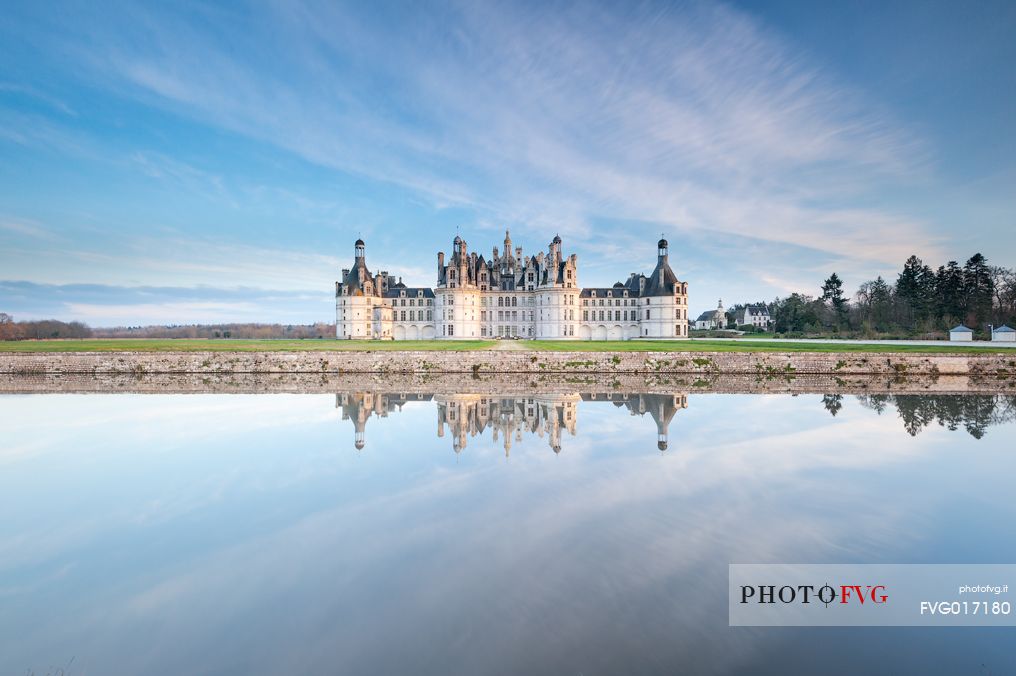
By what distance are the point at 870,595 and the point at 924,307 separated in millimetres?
59954

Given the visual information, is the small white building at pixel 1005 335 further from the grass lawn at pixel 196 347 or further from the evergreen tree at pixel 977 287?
the grass lawn at pixel 196 347

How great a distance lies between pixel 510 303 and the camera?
59250 millimetres

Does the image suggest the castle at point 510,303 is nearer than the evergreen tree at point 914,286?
No

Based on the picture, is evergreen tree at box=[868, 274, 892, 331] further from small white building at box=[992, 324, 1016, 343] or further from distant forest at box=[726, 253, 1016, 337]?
small white building at box=[992, 324, 1016, 343]

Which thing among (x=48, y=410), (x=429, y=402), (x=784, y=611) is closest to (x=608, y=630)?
(x=784, y=611)

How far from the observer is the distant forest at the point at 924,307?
47594 millimetres

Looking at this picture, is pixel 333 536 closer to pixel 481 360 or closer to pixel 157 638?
pixel 157 638

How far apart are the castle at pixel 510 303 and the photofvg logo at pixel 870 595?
49.9 metres

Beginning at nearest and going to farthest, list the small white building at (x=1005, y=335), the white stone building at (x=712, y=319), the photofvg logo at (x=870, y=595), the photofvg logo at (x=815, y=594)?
1. the photofvg logo at (x=870, y=595)
2. the photofvg logo at (x=815, y=594)
3. the small white building at (x=1005, y=335)
4. the white stone building at (x=712, y=319)

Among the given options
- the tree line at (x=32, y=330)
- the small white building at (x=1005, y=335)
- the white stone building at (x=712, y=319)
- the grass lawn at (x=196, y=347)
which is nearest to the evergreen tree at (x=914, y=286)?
the small white building at (x=1005, y=335)

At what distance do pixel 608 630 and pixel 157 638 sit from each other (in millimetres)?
4156

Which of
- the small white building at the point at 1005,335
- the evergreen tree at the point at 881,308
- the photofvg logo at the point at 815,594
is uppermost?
the evergreen tree at the point at 881,308

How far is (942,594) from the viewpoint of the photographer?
201 inches

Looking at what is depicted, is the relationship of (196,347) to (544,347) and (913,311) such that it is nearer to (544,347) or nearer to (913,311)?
(544,347)
